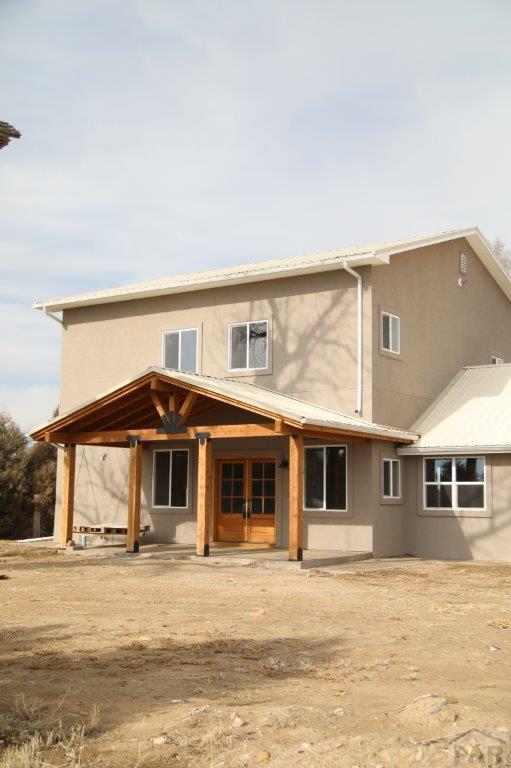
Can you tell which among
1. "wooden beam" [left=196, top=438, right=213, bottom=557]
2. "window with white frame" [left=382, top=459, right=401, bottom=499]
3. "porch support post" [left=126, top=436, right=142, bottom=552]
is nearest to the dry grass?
"wooden beam" [left=196, top=438, right=213, bottom=557]

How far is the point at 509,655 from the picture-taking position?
26.5 feet

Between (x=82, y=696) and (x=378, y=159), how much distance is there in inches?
720

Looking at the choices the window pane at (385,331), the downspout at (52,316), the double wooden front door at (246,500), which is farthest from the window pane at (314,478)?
the downspout at (52,316)

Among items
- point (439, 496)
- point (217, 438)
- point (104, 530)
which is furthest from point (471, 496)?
point (104, 530)

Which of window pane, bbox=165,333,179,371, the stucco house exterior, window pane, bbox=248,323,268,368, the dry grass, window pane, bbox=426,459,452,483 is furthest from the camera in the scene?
window pane, bbox=165,333,179,371

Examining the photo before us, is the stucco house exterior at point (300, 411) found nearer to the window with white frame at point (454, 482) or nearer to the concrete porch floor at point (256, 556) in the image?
the window with white frame at point (454, 482)

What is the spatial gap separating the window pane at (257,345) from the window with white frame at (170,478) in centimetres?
274

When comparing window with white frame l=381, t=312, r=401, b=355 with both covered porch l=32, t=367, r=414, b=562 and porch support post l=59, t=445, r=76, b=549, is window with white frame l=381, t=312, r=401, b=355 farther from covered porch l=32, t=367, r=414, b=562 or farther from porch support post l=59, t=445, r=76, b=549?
porch support post l=59, t=445, r=76, b=549

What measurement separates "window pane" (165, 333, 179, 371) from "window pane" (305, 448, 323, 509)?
14.7ft

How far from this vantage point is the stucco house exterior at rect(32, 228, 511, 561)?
58.0 ft

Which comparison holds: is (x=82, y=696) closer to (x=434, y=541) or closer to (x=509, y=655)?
(x=509, y=655)

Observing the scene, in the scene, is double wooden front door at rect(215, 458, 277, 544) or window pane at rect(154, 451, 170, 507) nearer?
double wooden front door at rect(215, 458, 277, 544)

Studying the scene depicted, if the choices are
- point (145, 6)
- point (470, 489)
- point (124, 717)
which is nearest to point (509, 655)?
point (124, 717)

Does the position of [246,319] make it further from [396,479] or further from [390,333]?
[396,479]
